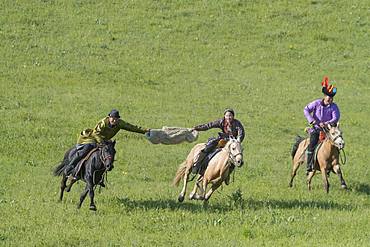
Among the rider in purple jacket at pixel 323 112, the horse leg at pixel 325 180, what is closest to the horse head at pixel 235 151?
the rider in purple jacket at pixel 323 112

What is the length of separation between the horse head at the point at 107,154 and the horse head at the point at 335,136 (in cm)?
598

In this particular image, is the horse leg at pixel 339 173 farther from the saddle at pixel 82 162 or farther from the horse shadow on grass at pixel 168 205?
the saddle at pixel 82 162

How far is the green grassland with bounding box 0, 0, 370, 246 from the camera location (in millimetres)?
14047

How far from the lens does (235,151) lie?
50.5 feet

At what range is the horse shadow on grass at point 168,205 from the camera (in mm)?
15742

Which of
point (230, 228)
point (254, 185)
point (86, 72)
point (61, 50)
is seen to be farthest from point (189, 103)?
point (230, 228)

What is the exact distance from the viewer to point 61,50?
1596 inches

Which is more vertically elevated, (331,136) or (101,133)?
(331,136)

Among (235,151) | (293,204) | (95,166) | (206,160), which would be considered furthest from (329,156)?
(95,166)

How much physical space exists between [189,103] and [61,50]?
10.9m

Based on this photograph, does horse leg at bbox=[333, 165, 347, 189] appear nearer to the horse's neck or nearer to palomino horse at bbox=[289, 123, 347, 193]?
palomino horse at bbox=[289, 123, 347, 193]

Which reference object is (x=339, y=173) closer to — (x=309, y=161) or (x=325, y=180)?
(x=325, y=180)

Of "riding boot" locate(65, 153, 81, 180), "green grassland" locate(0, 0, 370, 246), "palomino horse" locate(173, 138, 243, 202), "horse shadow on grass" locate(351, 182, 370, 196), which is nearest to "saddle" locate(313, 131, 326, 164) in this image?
"green grassland" locate(0, 0, 370, 246)

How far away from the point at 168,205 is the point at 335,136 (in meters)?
4.93
